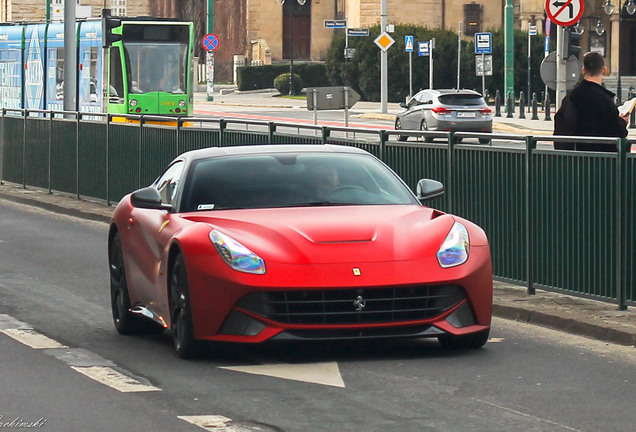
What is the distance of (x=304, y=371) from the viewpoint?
8.64 m

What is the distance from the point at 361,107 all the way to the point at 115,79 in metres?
28.9

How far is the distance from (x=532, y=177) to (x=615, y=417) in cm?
514

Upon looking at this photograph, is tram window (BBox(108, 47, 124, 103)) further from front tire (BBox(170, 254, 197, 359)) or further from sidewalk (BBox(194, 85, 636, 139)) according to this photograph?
front tire (BBox(170, 254, 197, 359))

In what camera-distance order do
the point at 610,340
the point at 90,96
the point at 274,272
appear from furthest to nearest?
the point at 90,96
the point at 610,340
the point at 274,272

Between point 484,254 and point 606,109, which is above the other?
point 606,109

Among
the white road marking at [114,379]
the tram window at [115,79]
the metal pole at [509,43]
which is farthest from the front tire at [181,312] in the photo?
the metal pole at [509,43]

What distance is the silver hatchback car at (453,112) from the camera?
4341 centimetres

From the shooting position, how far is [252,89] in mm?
85938

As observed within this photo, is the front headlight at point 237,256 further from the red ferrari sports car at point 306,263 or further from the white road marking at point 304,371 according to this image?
the white road marking at point 304,371

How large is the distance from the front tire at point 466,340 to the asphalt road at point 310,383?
0.06 m

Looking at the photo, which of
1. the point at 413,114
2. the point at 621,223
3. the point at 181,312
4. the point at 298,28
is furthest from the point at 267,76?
the point at 181,312

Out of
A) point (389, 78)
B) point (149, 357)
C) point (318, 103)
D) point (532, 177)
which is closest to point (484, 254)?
point (149, 357)

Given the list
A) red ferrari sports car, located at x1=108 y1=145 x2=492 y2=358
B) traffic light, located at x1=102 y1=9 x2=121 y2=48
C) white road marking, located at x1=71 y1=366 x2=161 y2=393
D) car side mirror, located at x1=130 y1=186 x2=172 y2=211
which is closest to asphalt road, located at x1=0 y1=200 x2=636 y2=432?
white road marking, located at x1=71 y1=366 x2=161 y2=393

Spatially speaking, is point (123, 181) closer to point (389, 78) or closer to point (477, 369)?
point (477, 369)
